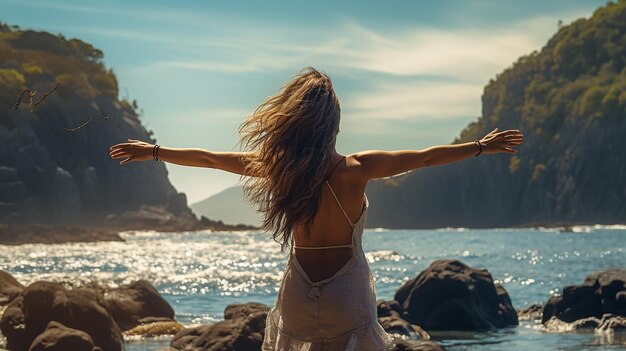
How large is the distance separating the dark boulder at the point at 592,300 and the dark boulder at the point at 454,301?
3.35ft

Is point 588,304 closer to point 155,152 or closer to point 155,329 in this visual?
point 155,329

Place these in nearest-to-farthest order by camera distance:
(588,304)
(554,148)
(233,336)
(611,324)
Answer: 1. (233,336)
2. (611,324)
3. (588,304)
4. (554,148)

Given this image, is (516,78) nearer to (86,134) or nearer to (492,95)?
(492,95)

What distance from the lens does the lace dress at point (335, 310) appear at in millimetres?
4270

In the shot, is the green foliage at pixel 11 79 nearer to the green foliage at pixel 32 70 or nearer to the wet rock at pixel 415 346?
the green foliage at pixel 32 70

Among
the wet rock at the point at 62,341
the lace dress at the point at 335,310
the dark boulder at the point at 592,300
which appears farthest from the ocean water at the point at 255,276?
the lace dress at the point at 335,310

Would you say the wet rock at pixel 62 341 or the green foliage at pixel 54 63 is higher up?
the green foliage at pixel 54 63

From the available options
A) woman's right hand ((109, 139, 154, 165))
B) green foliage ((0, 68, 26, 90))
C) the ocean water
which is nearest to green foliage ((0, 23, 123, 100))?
green foliage ((0, 68, 26, 90))

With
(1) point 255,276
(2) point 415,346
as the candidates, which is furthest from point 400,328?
(1) point 255,276

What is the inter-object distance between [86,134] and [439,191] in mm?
81924

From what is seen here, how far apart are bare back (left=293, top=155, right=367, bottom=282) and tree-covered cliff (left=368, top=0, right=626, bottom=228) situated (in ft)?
477

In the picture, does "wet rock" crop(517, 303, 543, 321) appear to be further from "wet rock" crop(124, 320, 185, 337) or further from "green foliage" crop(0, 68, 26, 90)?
"green foliage" crop(0, 68, 26, 90)

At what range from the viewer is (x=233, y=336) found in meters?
13.9

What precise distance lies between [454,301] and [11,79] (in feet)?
349
